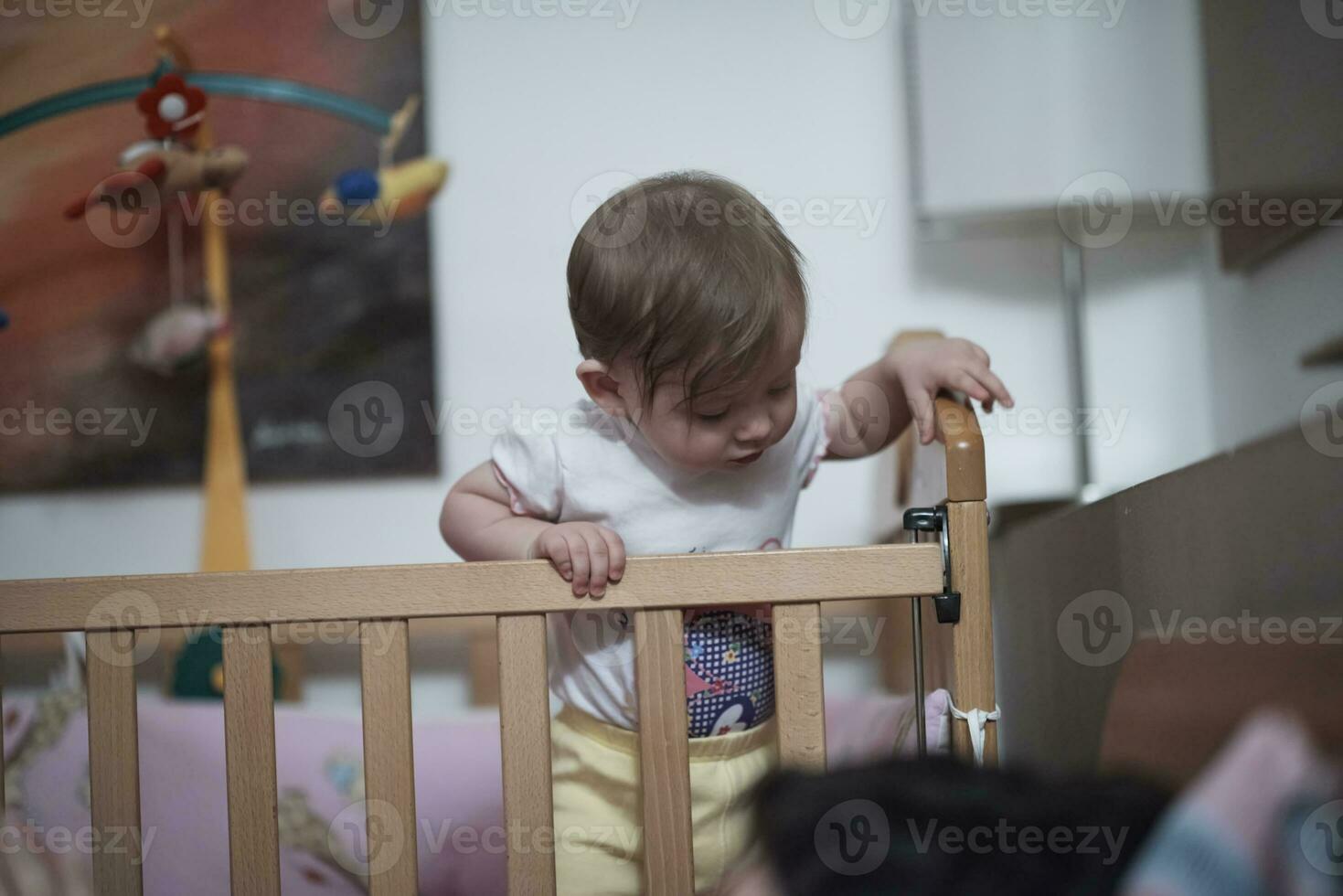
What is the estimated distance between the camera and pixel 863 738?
1272 mm

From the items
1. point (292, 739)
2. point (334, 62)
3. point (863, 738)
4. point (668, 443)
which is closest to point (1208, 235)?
point (863, 738)

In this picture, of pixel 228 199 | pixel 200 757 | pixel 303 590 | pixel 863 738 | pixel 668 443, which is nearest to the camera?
pixel 303 590

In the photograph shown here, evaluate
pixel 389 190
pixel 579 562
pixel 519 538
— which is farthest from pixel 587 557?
pixel 389 190

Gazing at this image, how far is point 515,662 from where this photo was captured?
0.78m

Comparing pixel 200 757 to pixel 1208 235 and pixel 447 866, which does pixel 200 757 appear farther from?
pixel 1208 235

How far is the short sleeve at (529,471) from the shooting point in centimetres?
93

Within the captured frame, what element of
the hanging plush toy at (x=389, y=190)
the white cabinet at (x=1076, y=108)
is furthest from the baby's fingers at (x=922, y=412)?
the hanging plush toy at (x=389, y=190)

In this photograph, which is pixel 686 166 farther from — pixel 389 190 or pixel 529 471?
pixel 529 471

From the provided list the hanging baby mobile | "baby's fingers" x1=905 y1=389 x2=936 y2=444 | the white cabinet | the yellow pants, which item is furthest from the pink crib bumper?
the white cabinet

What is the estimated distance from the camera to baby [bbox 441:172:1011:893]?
82 centimetres

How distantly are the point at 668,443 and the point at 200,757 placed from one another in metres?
0.84

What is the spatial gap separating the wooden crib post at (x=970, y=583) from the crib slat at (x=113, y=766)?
1.82 ft

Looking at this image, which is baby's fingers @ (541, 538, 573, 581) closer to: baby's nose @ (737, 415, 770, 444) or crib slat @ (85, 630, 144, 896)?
baby's nose @ (737, 415, 770, 444)

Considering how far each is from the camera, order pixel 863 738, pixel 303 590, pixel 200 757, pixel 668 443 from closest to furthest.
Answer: pixel 303 590 → pixel 668 443 → pixel 863 738 → pixel 200 757
